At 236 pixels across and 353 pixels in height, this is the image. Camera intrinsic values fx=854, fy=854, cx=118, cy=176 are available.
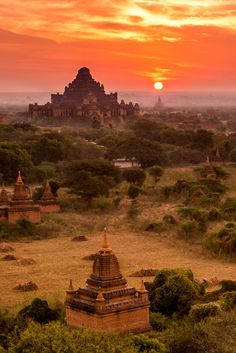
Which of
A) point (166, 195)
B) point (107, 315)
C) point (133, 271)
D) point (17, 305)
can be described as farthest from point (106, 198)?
point (107, 315)

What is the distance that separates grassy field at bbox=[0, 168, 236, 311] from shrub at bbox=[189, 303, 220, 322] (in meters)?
5.31

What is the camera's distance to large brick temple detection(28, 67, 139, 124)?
135 metres

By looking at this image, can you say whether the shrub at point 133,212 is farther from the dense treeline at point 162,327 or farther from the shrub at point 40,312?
the shrub at point 40,312

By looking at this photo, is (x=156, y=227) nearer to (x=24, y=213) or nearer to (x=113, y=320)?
(x=24, y=213)

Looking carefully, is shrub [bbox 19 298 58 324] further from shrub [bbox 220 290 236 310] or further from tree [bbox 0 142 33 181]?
tree [bbox 0 142 33 181]

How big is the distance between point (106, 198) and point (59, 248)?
1232 centimetres

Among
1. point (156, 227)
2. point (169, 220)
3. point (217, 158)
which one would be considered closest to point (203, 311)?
point (156, 227)

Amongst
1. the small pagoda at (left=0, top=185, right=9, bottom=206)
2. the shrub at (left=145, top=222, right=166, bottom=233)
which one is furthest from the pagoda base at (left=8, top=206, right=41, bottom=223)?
the shrub at (left=145, top=222, right=166, bottom=233)

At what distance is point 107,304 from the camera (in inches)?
820

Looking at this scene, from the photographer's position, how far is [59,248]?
1526 inches

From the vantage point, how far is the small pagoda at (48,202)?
4666 cm

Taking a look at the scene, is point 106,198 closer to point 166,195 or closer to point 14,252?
point 166,195

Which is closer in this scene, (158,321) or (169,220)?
(158,321)

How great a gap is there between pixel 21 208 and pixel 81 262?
28.7 ft
